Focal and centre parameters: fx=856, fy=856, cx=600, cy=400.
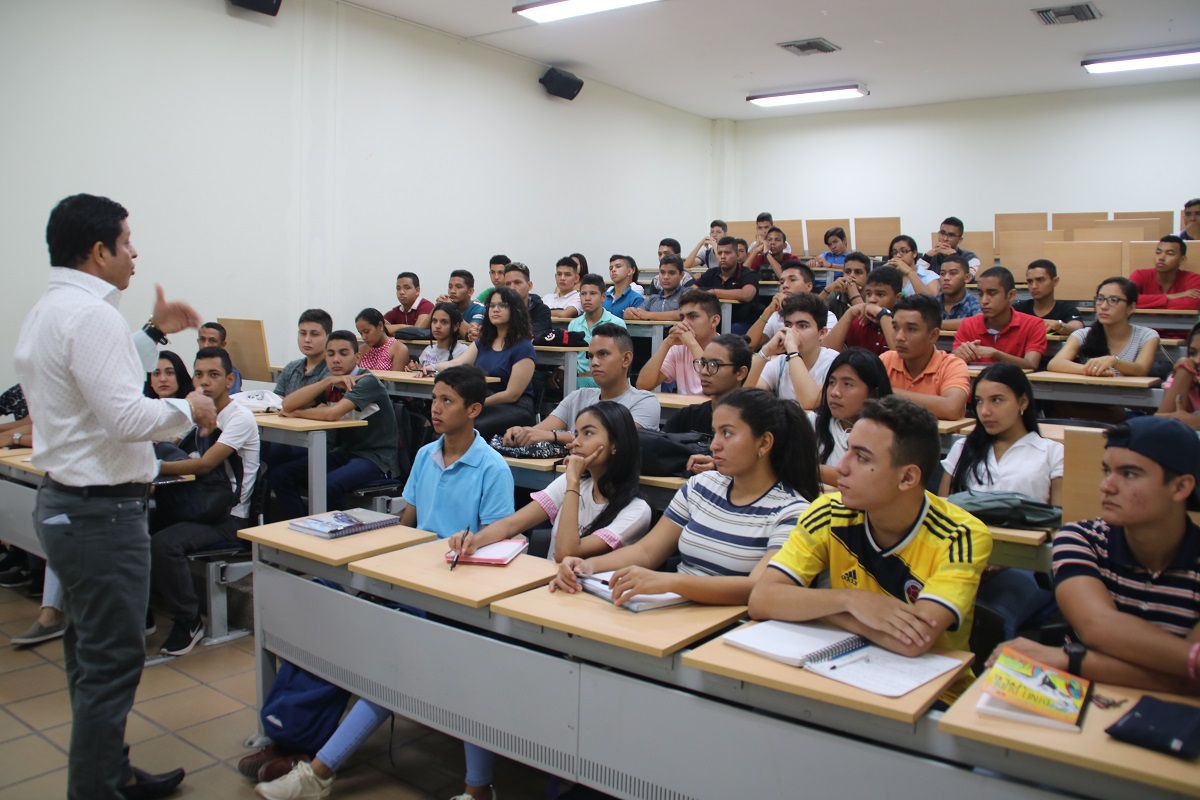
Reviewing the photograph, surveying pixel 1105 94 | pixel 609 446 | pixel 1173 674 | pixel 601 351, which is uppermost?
pixel 1105 94

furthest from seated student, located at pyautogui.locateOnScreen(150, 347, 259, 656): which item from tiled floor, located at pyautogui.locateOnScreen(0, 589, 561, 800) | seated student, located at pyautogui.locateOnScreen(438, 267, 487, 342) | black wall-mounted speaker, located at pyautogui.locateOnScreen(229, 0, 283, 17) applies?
black wall-mounted speaker, located at pyautogui.locateOnScreen(229, 0, 283, 17)

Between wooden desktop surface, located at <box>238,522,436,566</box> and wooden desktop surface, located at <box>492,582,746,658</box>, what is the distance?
561 mm

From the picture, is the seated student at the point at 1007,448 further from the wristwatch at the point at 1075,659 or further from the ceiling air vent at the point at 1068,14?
the ceiling air vent at the point at 1068,14

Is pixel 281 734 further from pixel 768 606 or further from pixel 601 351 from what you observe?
pixel 601 351

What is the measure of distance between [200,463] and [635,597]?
7.51 ft

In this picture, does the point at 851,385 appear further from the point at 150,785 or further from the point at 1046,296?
the point at 1046,296

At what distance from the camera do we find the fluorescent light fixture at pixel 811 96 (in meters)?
9.38

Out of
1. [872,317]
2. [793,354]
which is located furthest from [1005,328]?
[793,354]

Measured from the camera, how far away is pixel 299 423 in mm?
3861

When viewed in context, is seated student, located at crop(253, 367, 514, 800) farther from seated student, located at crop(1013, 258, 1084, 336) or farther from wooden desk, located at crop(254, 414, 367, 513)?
seated student, located at crop(1013, 258, 1084, 336)

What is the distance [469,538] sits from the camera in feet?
7.39

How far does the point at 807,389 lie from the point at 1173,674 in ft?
7.52

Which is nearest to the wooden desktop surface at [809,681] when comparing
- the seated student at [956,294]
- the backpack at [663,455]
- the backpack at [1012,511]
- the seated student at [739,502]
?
the seated student at [739,502]

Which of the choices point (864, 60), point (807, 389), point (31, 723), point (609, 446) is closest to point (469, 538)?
point (609, 446)
